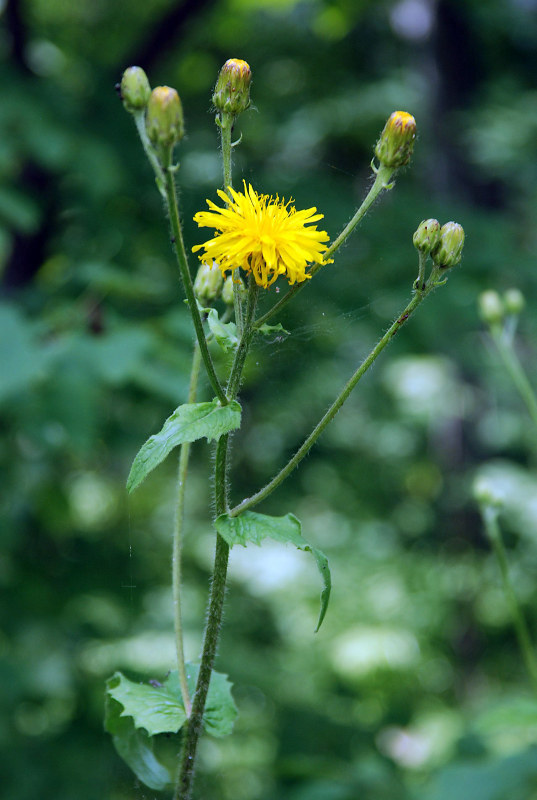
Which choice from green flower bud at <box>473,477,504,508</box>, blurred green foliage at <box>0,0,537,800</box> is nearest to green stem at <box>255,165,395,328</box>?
blurred green foliage at <box>0,0,537,800</box>

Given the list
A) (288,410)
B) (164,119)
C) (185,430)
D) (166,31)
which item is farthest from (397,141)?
(288,410)

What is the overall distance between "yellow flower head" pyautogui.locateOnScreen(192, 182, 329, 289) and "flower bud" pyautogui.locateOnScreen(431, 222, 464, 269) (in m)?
0.14

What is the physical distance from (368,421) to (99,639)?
279cm

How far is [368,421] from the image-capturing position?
5328mm

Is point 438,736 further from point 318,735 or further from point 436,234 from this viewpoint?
point 436,234

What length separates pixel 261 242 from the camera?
26.9 inches

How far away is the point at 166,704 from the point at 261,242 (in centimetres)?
49

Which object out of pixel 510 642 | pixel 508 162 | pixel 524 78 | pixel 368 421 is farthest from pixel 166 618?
pixel 524 78

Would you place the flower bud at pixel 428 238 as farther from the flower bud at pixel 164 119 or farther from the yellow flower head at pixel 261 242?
the flower bud at pixel 164 119

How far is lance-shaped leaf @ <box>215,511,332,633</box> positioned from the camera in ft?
2.12

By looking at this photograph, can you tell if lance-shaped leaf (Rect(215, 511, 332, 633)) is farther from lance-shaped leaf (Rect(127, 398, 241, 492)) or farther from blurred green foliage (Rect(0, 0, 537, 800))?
blurred green foliage (Rect(0, 0, 537, 800))

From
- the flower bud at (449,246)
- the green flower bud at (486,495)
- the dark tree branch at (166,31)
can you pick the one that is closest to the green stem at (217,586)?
the flower bud at (449,246)

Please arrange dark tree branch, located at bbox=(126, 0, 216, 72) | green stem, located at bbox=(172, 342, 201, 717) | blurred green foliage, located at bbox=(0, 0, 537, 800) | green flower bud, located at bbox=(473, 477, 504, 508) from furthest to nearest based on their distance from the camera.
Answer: dark tree branch, located at bbox=(126, 0, 216, 72) < blurred green foliage, located at bbox=(0, 0, 537, 800) < green flower bud, located at bbox=(473, 477, 504, 508) < green stem, located at bbox=(172, 342, 201, 717)

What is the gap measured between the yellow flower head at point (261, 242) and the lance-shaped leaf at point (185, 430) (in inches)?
5.1
